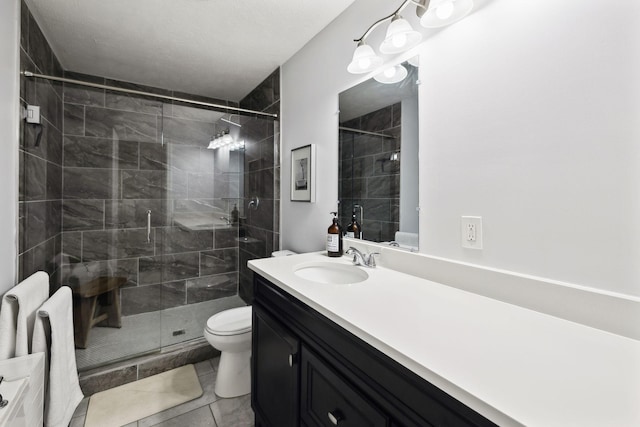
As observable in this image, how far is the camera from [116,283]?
2424 mm

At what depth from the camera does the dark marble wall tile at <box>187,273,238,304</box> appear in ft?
8.91

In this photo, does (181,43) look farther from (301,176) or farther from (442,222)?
(442,222)

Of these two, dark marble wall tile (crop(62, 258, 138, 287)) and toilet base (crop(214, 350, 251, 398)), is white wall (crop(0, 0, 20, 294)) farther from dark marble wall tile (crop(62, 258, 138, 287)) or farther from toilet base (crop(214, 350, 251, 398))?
toilet base (crop(214, 350, 251, 398))

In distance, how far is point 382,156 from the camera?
4.67ft

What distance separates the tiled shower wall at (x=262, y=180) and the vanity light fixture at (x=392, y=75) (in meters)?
1.20

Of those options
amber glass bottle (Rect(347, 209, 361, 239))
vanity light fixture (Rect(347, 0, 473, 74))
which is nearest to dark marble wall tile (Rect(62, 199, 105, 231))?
amber glass bottle (Rect(347, 209, 361, 239))

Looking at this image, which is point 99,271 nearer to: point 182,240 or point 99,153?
point 182,240

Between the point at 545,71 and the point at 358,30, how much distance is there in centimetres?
101

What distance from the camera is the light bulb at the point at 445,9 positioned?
3.27 ft

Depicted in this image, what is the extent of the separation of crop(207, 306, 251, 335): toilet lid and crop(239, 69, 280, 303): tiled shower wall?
0.39m

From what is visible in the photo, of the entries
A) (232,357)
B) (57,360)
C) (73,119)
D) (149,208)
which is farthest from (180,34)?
(232,357)

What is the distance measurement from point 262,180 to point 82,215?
1506 millimetres

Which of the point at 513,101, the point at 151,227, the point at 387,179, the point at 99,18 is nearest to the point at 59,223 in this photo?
the point at 151,227

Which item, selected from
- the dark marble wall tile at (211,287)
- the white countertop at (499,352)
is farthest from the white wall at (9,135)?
the white countertop at (499,352)
